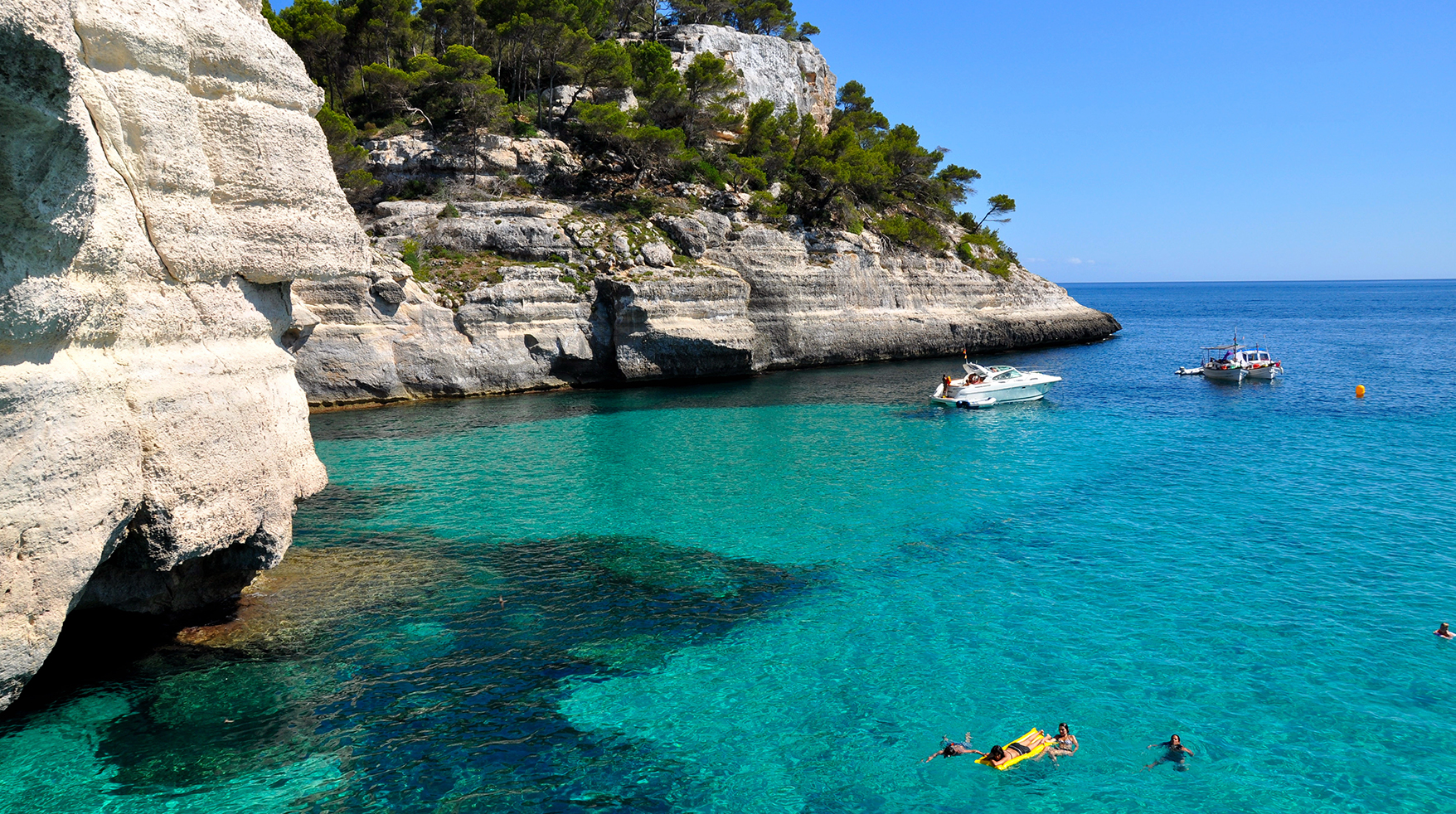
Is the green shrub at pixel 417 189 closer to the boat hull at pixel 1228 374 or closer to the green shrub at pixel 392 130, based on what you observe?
the green shrub at pixel 392 130

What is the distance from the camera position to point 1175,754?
972 cm

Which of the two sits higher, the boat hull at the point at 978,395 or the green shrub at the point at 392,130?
the green shrub at the point at 392,130

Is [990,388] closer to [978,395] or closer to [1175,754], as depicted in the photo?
[978,395]

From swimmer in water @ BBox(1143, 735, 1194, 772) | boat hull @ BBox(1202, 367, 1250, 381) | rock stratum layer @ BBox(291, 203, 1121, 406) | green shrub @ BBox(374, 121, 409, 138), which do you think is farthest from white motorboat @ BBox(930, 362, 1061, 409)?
green shrub @ BBox(374, 121, 409, 138)

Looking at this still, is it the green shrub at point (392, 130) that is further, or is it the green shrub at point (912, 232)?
the green shrub at point (912, 232)

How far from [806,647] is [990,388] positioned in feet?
80.9

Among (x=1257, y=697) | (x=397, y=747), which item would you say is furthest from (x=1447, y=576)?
(x=397, y=747)

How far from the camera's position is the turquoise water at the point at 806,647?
368 inches

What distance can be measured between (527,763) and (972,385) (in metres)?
28.7

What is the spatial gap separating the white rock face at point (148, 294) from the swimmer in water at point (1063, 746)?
10.5m

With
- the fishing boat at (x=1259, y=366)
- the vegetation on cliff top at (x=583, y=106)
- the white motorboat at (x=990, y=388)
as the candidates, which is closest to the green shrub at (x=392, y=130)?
the vegetation on cliff top at (x=583, y=106)

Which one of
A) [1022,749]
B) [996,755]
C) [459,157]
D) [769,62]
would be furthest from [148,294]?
[769,62]

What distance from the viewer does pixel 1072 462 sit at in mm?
24688

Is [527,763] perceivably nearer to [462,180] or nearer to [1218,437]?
[1218,437]
